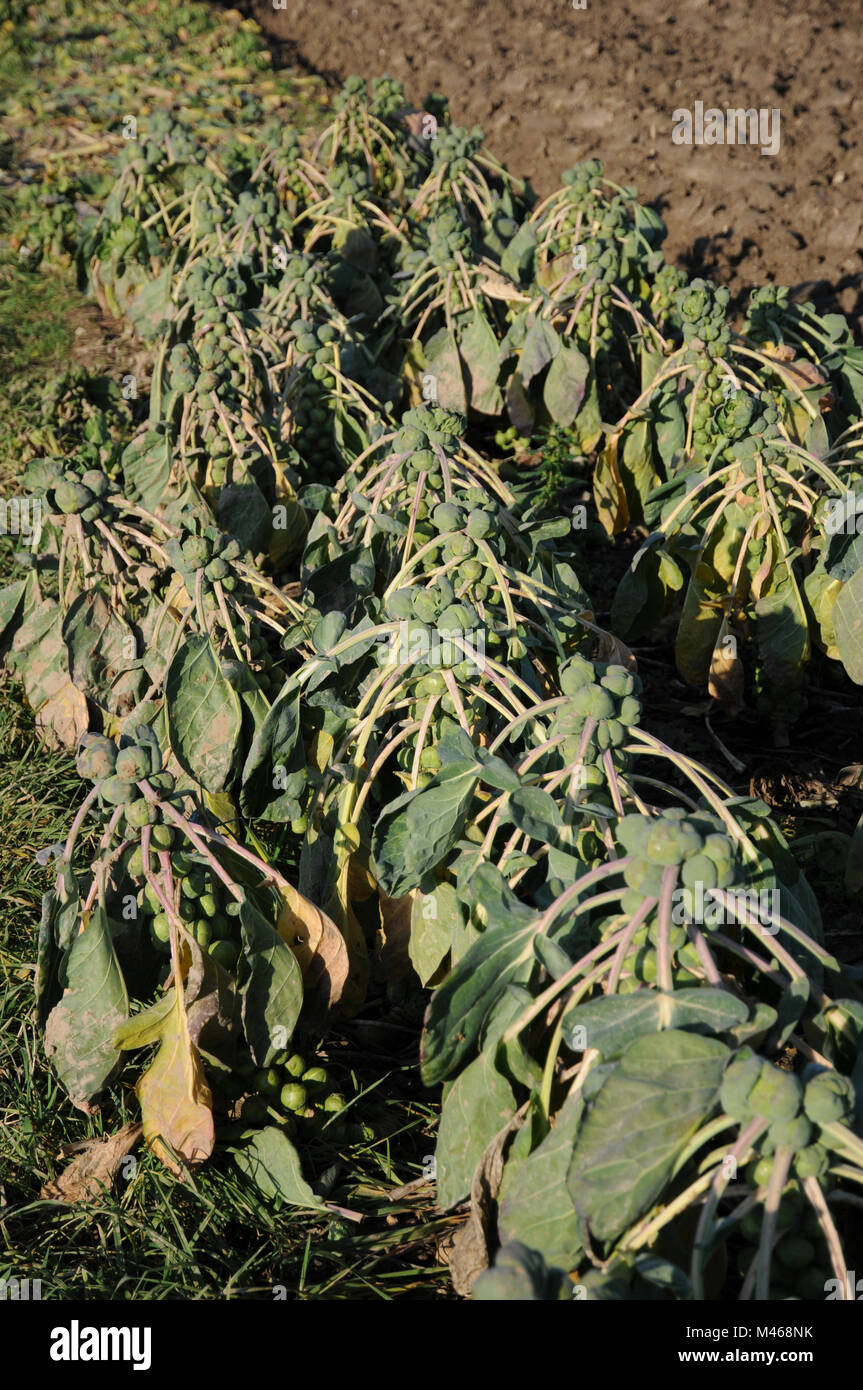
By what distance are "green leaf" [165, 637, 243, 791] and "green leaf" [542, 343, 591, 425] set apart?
5.86 ft

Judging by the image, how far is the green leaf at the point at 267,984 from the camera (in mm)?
2123

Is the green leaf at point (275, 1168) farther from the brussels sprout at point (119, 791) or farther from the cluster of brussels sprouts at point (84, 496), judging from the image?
the cluster of brussels sprouts at point (84, 496)

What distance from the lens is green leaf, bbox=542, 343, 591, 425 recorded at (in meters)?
3.85

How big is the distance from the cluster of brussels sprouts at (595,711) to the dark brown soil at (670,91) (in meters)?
3.48

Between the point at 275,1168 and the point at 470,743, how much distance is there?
846mm

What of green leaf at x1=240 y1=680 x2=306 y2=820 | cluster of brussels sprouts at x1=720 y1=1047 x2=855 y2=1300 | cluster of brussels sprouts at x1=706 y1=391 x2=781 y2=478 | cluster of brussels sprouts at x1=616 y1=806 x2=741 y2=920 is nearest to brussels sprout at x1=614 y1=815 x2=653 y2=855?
cluster of brussels sprouts at x1=616 y1=806 x2=741 y2=920

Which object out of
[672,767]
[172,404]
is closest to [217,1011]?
[672,767]

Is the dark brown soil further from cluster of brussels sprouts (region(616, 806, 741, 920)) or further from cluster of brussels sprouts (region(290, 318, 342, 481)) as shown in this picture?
cluster of brussels sprouts (region(616, 806, 741, 920))

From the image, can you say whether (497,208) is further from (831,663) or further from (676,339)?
(831,663)

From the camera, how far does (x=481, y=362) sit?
4.03 m

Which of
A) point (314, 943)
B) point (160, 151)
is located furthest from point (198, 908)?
point (160, 151)

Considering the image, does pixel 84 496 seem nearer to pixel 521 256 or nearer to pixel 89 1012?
pixel 89 1012

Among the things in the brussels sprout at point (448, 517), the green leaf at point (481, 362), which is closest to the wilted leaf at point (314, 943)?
the brussels sprout at point (448, 517)

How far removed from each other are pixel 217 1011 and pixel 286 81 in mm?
7510
